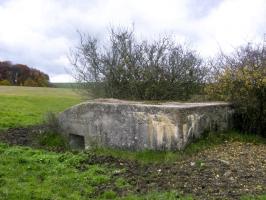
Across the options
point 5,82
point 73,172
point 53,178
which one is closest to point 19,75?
point 5,82

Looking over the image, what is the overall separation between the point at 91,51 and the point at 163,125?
24.2 feet

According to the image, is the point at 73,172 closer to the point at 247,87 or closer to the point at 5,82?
the point at 247,87

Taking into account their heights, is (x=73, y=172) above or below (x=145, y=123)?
below

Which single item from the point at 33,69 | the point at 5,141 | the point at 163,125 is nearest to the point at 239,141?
the point at 163,125

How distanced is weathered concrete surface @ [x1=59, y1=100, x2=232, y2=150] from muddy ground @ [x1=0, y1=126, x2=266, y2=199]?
763 millimetres

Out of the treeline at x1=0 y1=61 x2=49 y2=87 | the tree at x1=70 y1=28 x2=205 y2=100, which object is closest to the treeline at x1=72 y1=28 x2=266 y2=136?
the tree at x1=70 y1=28 x2=205 y2=100

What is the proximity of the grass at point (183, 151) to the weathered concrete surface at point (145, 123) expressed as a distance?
191 mm

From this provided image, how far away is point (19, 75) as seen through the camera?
6988 cm

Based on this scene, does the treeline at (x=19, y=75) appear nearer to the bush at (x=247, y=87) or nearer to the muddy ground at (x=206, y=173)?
the bush at (x=247, y=87)

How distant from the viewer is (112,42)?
17766 millimetres

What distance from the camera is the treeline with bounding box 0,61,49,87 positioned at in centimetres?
6812

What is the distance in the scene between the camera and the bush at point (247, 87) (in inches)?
504

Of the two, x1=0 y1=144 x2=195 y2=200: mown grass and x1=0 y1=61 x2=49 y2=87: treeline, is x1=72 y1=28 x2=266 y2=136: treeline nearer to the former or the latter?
x1=0 y1=144 x2=195 y2=200: mown grass

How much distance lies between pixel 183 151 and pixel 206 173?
2.22 metres
